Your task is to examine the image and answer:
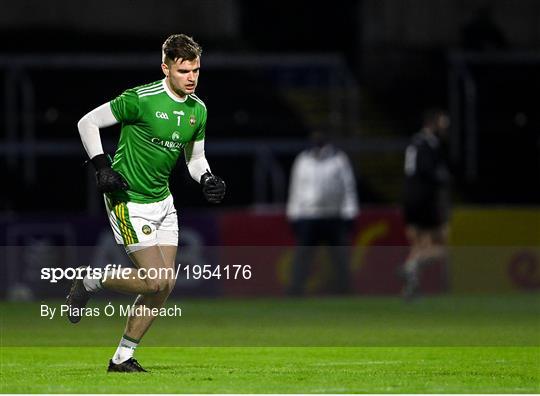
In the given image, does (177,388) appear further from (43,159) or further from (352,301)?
(43,159)

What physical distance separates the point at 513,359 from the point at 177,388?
3.27m

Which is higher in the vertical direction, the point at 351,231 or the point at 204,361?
the point at 204,361

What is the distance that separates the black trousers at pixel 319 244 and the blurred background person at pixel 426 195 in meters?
0.83

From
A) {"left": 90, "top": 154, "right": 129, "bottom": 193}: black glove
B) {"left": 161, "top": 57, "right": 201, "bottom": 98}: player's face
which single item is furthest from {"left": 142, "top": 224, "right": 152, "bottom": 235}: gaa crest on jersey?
{"left": 161, "top": 57, "right": 201, "bottom": 98}: player's face

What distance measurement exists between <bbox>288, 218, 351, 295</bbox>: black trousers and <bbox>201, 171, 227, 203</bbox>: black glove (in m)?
9.69

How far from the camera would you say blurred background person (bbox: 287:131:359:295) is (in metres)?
20.7

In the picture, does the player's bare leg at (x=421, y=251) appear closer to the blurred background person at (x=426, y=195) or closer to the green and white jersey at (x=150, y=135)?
the blurred background person at (x=426, y=195)

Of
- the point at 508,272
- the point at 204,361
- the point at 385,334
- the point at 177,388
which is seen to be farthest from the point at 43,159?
the point at 177,388

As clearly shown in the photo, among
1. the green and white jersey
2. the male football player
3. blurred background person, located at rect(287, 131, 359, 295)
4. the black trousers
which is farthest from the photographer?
blurred background person, located at rect(287, 131, 359, 295)

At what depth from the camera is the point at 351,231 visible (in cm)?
2127

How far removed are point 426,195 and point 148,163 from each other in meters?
9.98

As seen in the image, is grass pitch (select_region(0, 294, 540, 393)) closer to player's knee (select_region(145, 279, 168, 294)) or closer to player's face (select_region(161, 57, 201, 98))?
player's knee (select_region(145, 279, 168, 294))

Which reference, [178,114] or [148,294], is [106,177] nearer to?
[178,114]

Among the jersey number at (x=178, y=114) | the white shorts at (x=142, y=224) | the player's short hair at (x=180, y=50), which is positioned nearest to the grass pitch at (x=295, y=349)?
the white shorts at (x=142, y=224)
